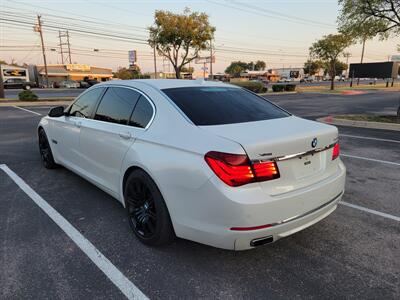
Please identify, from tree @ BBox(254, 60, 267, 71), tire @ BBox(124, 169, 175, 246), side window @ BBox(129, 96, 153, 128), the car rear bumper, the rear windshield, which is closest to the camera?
the car rear bumper

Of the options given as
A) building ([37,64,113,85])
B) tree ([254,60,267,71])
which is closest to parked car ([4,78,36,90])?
building ([37,64,113,85])

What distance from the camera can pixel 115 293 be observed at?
2475mm

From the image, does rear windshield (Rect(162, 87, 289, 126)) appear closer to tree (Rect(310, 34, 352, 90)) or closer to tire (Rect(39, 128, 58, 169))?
tire (Rect(39, 128, 58, 169))

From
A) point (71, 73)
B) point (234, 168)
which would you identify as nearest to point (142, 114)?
point (234, 168)

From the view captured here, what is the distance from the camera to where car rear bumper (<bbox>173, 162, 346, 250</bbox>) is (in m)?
2.37

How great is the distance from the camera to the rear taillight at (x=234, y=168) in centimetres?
238

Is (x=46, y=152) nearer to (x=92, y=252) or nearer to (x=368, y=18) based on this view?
(x=92, y=252)

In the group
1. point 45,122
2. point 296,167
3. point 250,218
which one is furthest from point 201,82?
point 45,122

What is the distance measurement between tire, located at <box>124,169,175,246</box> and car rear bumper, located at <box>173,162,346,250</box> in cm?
23

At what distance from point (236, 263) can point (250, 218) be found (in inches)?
28.3

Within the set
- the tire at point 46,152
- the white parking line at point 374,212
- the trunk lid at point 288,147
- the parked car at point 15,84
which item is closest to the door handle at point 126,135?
the trunk lid at point 288,147

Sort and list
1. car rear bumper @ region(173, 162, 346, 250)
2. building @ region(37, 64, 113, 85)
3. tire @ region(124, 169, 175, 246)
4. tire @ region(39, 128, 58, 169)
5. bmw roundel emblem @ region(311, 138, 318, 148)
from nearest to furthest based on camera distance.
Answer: car rear bumper @ region(173, 162, 346, 250) → bmw roundel emblem @ region(311, 138, 318, 148) → tire @ region(124, 169, 175, 246) → tire @ region(39, 128, 58, 169) → building @ region(37, 64, 113, 85)

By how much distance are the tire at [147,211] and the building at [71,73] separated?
71.3 meters

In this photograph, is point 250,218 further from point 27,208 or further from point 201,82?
point 27,208
